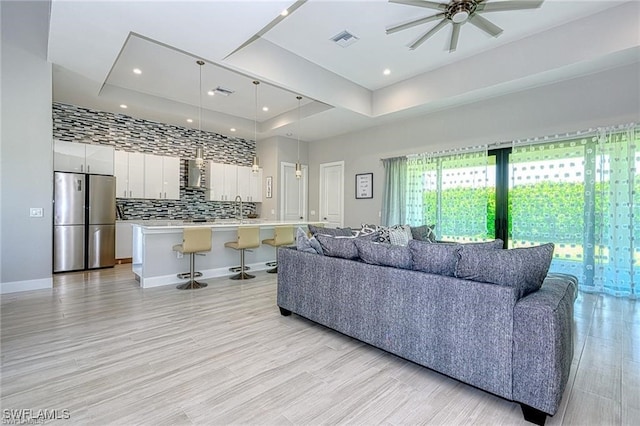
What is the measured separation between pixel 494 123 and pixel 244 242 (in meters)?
4.61

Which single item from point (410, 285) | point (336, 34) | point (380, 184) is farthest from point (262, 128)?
point (410, 285)

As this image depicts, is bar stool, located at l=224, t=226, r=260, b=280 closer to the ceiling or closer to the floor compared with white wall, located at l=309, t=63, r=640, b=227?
closer to the floor

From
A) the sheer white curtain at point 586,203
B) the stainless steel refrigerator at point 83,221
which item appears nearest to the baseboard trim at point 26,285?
the stainless steel refrigerator at point 83,221

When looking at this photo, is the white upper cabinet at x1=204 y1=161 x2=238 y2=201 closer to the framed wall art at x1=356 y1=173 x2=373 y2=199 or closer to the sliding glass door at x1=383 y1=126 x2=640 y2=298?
the framed wall art at x1=356 y1=173 x2=373 y2=199

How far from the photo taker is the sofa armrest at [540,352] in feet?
5.09

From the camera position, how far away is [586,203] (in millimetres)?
4082

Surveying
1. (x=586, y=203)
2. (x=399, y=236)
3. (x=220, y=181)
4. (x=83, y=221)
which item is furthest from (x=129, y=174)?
(x=586, y=203)

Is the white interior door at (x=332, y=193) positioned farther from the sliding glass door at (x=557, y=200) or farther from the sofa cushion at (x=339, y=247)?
the sofa cushion at (x=339, y=247)

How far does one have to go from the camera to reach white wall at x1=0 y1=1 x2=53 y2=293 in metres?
3.92

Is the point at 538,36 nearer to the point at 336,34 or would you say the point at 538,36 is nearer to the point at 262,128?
the point at 336,34

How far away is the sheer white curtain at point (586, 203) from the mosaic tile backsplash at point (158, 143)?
6351 millimetres

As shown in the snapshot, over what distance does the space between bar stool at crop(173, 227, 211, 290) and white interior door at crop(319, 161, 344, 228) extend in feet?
11.9

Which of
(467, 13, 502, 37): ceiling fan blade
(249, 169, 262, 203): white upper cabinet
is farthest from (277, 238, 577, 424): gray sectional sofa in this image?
(249, 169, 262, 203): white upper cabinet

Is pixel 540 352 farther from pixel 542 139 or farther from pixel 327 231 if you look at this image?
pixel 542 139
